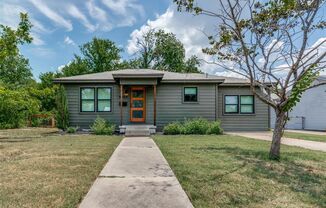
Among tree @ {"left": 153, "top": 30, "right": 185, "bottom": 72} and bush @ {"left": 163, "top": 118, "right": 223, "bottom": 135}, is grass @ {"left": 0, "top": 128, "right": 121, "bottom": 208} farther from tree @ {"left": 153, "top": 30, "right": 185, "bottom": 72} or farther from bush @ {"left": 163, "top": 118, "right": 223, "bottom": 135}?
tree @ {"left": 153, "top": 30, "right": 185, "bottom": 72}

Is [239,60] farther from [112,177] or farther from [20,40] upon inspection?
[20,40]

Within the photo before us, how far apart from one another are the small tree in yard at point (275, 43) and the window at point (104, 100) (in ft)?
30.8

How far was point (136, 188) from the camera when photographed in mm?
3975

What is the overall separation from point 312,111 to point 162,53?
68.1 feet

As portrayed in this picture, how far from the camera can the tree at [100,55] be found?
123 feet

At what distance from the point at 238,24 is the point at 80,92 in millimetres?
11414

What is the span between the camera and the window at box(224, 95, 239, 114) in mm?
17078

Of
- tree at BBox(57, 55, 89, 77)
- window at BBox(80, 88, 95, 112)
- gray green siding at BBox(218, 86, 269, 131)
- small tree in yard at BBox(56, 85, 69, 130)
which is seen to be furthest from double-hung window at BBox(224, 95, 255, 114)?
tree at BBox(57, 55, 89, 77)

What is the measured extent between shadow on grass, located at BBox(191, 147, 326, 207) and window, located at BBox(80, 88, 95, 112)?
10.8 meters

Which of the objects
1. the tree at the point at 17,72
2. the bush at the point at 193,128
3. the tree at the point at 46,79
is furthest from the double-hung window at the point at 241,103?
the tree at the point at 17,72

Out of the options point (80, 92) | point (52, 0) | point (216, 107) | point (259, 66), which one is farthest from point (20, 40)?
point (216, 107)

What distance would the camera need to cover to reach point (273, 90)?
6.92m

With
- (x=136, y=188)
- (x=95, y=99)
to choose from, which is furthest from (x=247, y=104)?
(x=136, y=188)

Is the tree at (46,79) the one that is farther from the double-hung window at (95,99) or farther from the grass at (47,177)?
the grass at (47,177)
